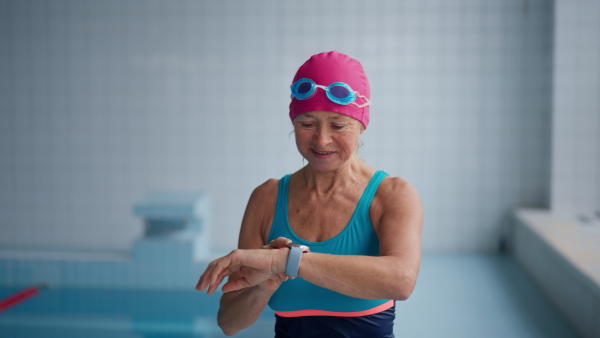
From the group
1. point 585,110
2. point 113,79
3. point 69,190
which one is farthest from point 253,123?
point 585,110

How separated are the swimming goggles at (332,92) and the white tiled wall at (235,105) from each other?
441 centimetres

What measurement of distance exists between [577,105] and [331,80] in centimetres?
440

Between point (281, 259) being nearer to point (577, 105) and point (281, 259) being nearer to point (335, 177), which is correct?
point (335, 177)

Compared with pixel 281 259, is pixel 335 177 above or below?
above

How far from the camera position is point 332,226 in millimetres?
1271

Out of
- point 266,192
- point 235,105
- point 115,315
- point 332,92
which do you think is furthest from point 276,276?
point 235,105

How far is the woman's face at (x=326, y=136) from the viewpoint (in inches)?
48.5

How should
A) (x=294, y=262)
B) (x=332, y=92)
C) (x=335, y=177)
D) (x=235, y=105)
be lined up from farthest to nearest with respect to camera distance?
1. (x=235, y=105)
2. (x=335, y=177)
3. (x=332, y=92)
4. (x=294, y=262)

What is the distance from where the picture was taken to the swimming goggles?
3.99 ft

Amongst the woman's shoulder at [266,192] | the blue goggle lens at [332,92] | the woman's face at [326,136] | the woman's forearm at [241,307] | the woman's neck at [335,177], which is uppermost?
the blue goggle lens at [332,92]

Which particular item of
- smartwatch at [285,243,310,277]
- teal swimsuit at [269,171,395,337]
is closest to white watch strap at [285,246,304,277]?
smartwatch at [285,243,310,277]

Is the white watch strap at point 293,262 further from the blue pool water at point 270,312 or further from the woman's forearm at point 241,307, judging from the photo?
the blue pool water at point 270,312

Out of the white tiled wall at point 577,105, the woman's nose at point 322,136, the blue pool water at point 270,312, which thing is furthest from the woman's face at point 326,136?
the white tiled wall at point 577,105

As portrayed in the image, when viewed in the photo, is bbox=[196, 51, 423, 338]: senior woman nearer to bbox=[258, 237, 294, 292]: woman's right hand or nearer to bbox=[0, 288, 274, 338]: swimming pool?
bbox=[258, 237, 294, 292]: woman's right hand
